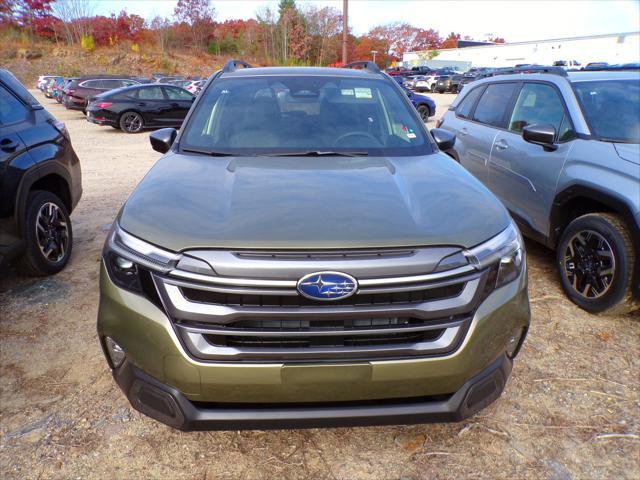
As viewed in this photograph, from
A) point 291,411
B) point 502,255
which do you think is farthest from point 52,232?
point 502,255

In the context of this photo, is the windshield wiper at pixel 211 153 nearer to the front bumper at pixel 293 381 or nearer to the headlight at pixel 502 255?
the front bumper at pixel 293 381

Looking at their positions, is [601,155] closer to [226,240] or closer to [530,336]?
[530,336]

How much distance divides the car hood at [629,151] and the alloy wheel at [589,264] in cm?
57

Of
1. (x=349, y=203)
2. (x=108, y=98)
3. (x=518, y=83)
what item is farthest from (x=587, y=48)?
(x=349, y=203)

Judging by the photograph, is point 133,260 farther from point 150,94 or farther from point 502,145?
point 150,94

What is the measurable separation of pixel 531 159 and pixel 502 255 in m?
2.73

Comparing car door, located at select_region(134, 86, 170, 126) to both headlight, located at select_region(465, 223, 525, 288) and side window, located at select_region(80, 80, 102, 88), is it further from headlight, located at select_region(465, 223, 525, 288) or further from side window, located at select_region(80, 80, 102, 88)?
headlight, located at select_region(465, 223, 525, 288)

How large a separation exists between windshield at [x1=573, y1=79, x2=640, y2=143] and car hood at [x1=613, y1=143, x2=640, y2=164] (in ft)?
0.31

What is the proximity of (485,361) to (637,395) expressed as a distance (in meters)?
1.48

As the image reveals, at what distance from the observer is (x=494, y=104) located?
5344 mm

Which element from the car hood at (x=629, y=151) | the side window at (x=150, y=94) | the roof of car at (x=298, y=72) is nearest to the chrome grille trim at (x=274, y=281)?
the roof of car at (x=298, y=72)

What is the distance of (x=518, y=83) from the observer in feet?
16.4

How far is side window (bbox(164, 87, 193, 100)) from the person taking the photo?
53.0ft

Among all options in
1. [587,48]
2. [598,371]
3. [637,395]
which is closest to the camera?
[637,395]
